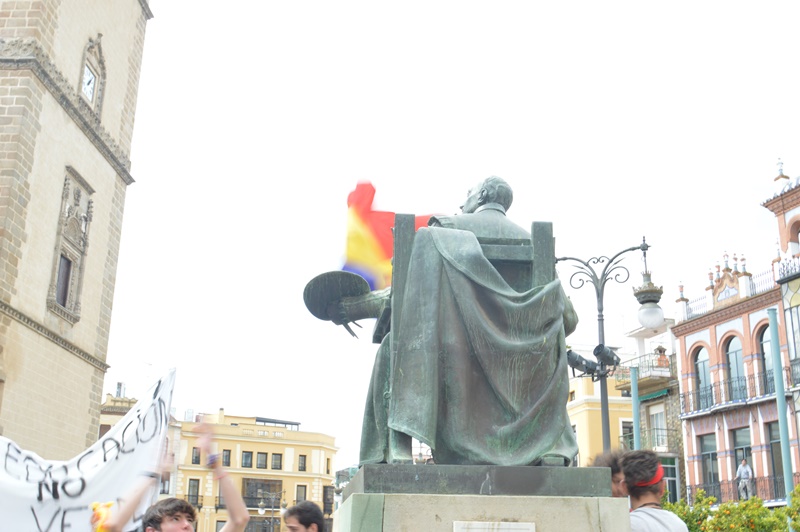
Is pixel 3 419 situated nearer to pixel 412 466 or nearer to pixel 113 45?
pixel 113 45

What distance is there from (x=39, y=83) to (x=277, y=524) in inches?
2288

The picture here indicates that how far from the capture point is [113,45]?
2823cm

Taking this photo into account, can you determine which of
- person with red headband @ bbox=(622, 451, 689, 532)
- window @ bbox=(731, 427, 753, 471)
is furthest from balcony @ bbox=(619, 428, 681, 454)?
person with red headband @ bbox=(622, 451, 689, 532)

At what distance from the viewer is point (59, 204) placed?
963 inches

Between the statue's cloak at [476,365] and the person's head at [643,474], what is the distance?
61cm

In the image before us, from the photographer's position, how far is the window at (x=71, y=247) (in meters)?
24.4

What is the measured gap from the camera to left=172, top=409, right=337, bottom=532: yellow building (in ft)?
235

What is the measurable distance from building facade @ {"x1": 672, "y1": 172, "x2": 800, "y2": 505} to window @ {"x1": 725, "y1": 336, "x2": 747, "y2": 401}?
0.13ft

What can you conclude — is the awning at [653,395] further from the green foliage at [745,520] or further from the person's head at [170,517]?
the person's head at [170,517]

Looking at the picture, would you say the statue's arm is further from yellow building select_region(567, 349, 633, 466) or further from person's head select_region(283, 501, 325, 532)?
yellow building select_region(567, 349, 633, 466)

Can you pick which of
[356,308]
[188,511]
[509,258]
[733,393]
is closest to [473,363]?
[509,258]

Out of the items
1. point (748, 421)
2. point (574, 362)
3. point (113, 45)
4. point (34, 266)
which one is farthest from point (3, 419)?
point (748, 421)

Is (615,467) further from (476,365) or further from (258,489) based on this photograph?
(258,489)

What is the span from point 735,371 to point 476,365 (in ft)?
107
